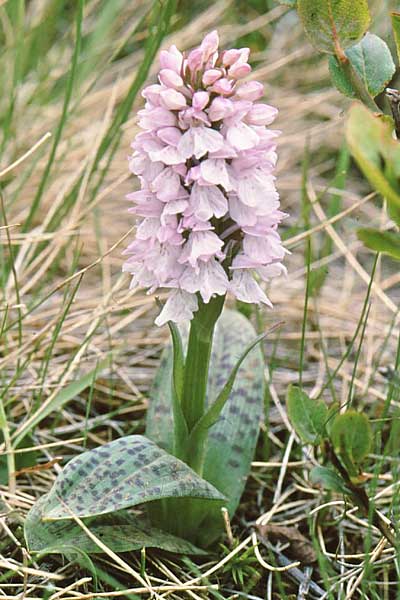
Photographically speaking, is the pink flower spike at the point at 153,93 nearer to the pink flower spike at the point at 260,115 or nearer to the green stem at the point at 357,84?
the pink flower spike at the point at 260,115

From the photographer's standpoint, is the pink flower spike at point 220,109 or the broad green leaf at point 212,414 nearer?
the pink flower spike at point 220,109

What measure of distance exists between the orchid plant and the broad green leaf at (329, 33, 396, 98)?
133 mm

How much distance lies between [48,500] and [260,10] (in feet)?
9.50

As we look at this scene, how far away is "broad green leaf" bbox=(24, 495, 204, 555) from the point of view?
4.27 ft

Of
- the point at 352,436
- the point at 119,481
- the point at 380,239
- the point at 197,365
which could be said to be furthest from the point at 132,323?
the point at 380,239

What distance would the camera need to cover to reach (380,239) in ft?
3.26

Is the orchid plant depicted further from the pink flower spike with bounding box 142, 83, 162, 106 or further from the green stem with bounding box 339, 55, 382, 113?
the green stem with bounding box 339, 55, 382, 113

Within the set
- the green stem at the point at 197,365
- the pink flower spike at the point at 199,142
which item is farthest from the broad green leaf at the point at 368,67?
the green stem at the point at 197,365

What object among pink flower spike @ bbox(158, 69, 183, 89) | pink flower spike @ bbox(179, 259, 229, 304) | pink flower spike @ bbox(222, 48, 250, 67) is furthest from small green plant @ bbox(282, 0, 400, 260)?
pink flower spike @ bbox(179, 259, 229, 304)

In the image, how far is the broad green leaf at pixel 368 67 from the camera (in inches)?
51.6

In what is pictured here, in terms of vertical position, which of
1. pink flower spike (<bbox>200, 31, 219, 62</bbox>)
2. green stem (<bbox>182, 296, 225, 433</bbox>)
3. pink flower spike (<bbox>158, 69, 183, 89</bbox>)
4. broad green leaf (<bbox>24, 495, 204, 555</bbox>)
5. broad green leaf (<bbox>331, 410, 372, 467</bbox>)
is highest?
pink flower spike (<bbox>200, 31, 219, 62</bbox>)

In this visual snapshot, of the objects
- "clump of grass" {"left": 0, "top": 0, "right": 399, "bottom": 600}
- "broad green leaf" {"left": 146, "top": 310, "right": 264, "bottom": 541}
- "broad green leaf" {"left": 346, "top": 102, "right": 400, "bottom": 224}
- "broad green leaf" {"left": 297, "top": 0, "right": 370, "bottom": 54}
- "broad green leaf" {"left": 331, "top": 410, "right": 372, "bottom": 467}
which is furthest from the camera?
"broad green leaf" {"left": 146, "top": 310, "right": 264, "bottom": 541}

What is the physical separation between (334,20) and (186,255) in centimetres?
43

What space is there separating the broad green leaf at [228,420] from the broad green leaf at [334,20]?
0.71m
